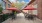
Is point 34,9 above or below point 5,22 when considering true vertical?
above

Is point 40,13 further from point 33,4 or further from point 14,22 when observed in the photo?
point 14,22

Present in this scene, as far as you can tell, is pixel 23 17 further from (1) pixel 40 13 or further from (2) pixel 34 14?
(1) pixel 40 13

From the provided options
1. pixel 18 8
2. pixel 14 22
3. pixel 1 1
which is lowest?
pixel 14 22

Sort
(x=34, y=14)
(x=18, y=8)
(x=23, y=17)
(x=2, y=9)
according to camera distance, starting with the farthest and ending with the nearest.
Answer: (x=23, y=17), (x=34, y=14), (x=18, y=8), (x=2, y=9)

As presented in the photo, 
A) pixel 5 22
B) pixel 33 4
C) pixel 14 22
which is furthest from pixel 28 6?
pixel 5 22

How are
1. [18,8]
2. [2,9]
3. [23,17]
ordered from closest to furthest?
[2,9]
[18,8]
[23,17]

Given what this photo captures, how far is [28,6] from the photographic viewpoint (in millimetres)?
1491

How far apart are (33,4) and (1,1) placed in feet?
1.77

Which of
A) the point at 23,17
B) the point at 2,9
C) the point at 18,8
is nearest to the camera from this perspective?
the point at 2,9

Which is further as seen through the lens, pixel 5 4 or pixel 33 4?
pixel 33 4

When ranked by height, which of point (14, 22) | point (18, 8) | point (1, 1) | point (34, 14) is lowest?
point (14, 22)

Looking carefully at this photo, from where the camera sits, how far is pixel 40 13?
1.49 m

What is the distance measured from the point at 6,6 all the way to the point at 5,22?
24 centimetres

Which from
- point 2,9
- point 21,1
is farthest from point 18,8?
point 2,9
